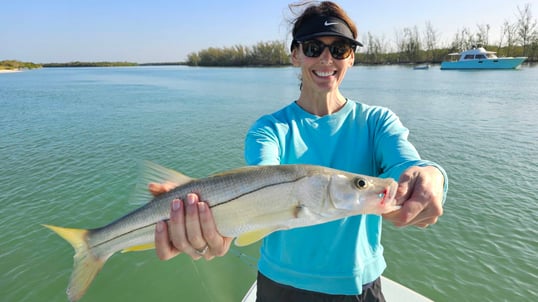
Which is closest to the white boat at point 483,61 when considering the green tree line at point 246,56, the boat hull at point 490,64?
the boat hull at point 490,64

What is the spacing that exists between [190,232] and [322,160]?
1177 mm

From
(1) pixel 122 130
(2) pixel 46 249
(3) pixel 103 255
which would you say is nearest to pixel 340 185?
(3) pixel 103 255

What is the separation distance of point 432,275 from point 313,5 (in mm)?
6002

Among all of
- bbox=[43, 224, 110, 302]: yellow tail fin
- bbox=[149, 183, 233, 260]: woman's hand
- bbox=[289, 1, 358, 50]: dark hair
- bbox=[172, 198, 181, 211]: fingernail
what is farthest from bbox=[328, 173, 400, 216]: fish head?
bbox=[43, 224, 110, 302]: yellow tail fin

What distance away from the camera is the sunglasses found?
267cm

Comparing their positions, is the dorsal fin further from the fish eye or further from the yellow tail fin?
the fish eye

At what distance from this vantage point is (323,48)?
2680 millimetres

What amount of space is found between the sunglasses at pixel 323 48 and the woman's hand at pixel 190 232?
5.34ft

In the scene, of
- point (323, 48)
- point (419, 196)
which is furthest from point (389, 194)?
point (323, 48)

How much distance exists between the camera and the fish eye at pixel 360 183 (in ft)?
6.32

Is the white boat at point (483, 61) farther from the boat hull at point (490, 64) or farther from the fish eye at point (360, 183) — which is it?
the fish eye at point (360, 183)

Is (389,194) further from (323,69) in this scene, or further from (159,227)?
(159,227)

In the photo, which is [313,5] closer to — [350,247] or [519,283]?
[350,247]

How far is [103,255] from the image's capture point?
2391 mm
